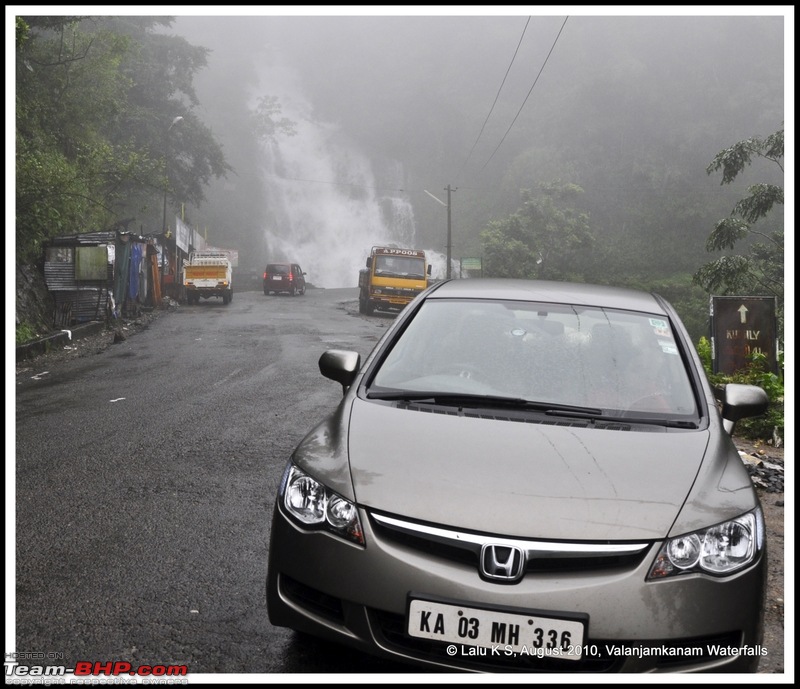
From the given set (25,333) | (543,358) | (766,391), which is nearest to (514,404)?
(543,358)

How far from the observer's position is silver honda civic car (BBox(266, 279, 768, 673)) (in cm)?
247

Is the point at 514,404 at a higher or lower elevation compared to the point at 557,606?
higher

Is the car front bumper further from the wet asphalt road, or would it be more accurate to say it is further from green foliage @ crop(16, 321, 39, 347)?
green foliage @ crop(16, 321, 39, 347)

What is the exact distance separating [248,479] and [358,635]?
3.28m

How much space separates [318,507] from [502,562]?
69cm

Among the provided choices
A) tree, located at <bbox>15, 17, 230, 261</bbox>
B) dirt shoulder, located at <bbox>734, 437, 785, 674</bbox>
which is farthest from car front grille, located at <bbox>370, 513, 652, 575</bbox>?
tree, located at <bbox>15, 17, 230, 261</bbox>

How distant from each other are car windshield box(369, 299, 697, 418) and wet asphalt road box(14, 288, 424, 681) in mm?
1217

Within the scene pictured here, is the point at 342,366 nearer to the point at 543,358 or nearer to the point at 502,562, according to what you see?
the point at 543,358

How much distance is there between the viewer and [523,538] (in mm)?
2533

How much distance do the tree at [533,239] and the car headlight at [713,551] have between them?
164ft

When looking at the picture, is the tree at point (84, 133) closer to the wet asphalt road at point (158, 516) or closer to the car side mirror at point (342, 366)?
the wet asphalt road at point (158, 516)

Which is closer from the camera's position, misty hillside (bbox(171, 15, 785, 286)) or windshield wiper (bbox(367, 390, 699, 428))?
windshield wiper (bbox(367, 390, 699, 428))

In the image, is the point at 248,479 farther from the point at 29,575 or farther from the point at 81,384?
the point at 81,384

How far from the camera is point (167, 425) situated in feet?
25.6
